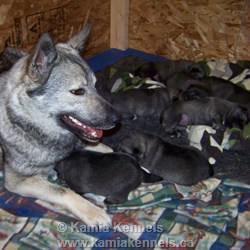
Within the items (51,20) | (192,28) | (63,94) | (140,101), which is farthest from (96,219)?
(192,28)

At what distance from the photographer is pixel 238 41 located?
146 inches

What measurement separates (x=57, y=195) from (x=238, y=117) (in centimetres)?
153

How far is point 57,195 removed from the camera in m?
1.96

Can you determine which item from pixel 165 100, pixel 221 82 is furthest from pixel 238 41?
pixel 165 100

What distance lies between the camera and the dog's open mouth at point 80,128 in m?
1.94

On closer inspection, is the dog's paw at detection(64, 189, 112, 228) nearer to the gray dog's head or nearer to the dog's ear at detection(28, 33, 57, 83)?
the gray dog's head

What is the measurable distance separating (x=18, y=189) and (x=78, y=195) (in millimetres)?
365

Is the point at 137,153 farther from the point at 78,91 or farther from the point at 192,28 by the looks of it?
the point at 192,28

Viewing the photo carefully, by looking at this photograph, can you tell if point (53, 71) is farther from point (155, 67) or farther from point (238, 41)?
point (238, 41)

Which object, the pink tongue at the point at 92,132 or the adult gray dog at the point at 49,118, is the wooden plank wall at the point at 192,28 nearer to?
the adult gray dog at the point at 49,118

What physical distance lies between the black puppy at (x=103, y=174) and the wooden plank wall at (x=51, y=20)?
5.43 ft

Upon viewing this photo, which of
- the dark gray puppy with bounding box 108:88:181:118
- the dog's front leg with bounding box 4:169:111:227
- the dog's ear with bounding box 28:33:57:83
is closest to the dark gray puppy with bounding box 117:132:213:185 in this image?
the dog's front leg with bounding box 4:169:111:227

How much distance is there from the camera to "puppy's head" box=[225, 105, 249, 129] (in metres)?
2.69

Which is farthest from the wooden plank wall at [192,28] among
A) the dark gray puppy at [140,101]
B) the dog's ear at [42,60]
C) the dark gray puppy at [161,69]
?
the dog's ear at [42,60]
